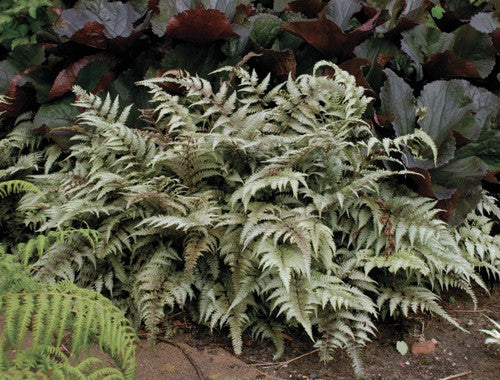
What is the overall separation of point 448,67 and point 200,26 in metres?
1.68

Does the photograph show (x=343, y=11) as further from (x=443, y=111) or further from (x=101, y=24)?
(x=101, y=24)

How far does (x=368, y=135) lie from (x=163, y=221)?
1425 mm

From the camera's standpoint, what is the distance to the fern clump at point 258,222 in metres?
2.60

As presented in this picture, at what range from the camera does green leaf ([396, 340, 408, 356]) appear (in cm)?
268

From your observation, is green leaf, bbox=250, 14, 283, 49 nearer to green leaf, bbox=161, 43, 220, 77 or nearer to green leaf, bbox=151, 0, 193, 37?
green leaf, bbox=161, 43, 220, 77

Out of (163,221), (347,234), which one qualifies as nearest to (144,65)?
(163,221)

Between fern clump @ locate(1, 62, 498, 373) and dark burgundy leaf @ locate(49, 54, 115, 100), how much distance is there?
13.7 inches

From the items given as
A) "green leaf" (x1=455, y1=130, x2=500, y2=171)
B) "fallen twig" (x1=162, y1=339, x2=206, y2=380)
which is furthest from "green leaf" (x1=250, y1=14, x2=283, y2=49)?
"fallen twig" (x1=162, y1=339, x2=206, y2=380)

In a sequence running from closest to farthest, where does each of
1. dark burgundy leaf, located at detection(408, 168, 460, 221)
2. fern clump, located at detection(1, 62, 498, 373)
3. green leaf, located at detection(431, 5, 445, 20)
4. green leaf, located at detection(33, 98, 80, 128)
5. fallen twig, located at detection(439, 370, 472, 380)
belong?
fallen twig, located at detection(439, 370, 472, 380)
fern clump, located at detection(1, 62, 498, 373)
dark burgundy leaf, located at detection(408, 168, 460, 221)
green leaf, located at detection(33, 98, 80, 128)
green leaf, located at detection(431, 5, 445, 20)

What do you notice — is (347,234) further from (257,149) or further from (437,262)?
(257,149)

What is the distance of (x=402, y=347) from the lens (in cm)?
271

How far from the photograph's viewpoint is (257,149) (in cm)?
299

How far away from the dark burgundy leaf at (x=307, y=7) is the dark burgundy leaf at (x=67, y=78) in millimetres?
1432

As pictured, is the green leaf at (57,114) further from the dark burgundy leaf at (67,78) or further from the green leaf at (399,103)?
the green leaf at (399,103)
